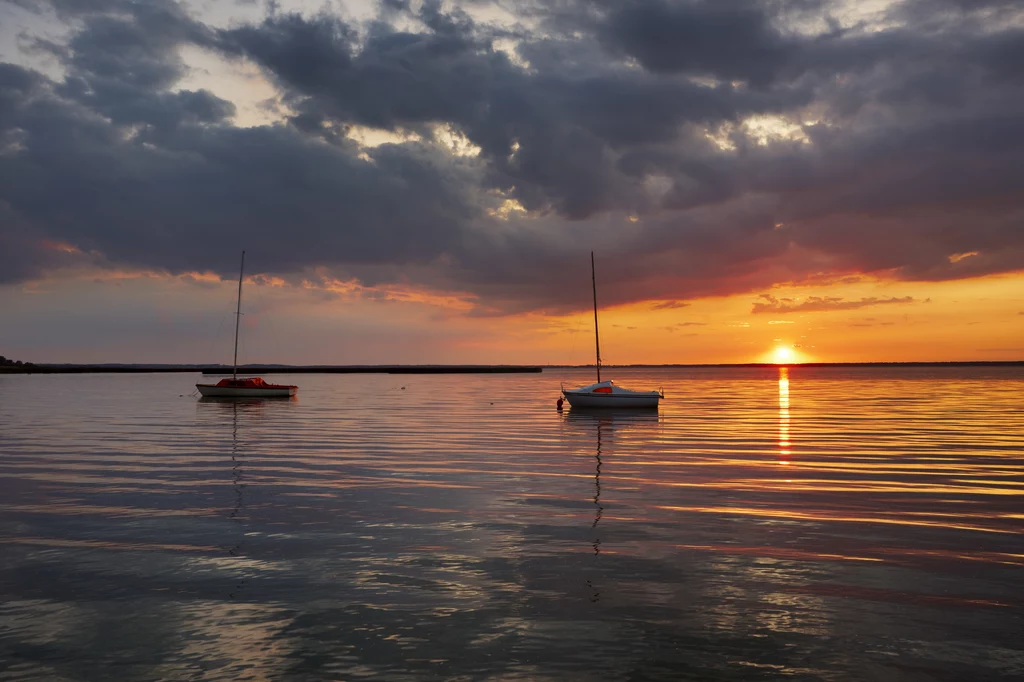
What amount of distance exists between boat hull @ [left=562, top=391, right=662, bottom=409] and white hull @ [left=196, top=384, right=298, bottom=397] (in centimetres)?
3859

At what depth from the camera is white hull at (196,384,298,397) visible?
90.4 meters

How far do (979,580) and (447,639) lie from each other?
32.4 ft

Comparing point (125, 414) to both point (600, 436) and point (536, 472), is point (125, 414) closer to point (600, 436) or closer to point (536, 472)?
point (600, 436)

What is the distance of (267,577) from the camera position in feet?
45.6

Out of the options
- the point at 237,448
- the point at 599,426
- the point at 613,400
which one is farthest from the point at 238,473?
the point at 613,400

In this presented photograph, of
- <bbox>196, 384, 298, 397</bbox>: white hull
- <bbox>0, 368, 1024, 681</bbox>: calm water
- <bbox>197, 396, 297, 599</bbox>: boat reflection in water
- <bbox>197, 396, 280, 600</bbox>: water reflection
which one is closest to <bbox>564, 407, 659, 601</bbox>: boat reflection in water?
<bbox>0, 368, 1024, 681</bbox>: calm water

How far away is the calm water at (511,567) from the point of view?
10016mm

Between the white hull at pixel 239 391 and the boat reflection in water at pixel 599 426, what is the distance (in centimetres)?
3874

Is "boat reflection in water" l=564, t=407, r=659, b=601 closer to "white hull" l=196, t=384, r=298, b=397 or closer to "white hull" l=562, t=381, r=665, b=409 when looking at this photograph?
"white hull" l=562, t=381, r=665, b=409

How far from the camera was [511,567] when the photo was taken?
47.8 ft

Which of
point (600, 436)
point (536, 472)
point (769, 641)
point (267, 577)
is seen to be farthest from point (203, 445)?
point (769, 641)

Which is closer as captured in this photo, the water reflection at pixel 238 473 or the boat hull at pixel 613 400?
the water reflection at pixel 238 473

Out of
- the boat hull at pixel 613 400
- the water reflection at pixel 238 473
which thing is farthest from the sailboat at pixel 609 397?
the water reflection at pixel 238 473

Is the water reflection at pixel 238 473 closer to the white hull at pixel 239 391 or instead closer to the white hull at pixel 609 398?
the white hull at pixel 239 391
